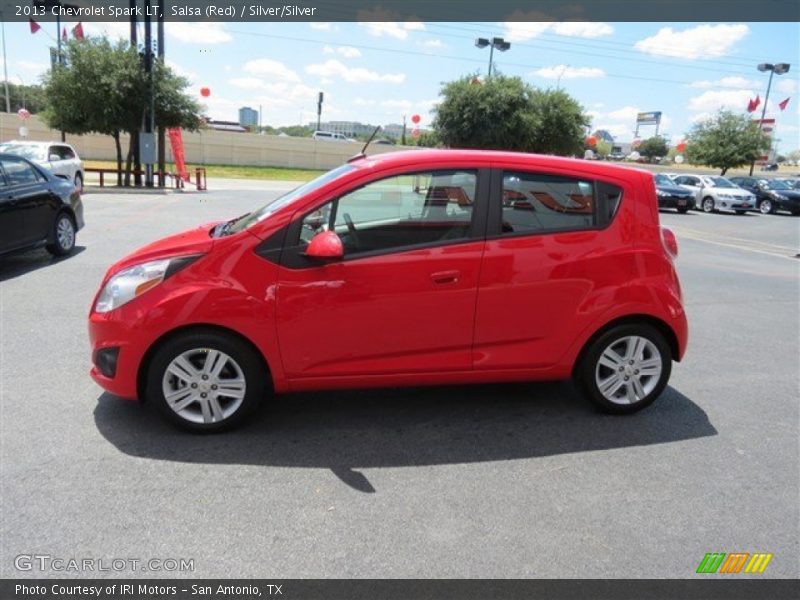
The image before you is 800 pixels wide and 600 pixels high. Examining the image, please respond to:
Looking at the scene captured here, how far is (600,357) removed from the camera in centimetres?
416

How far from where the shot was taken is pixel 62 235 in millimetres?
9055

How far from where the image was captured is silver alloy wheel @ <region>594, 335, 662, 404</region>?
4172mm

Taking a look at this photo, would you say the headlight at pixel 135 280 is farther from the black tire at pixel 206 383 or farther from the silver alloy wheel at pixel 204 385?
the silver alloy wheel at pixel 204 385

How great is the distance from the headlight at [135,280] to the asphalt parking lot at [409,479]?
2.63 ft

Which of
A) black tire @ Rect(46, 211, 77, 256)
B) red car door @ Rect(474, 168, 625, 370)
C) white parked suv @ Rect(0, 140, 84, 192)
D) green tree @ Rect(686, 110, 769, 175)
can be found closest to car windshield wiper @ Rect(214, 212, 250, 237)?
red car door @ Rect(474, 168, 625, 370)

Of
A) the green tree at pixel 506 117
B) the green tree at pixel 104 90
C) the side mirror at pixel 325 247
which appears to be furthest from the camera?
the green tree at pixel 506 117

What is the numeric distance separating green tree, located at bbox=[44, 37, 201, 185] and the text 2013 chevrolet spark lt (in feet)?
72.4

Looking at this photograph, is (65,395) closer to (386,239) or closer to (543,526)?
(386,239)

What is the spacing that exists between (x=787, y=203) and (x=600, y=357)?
30993 millimetres

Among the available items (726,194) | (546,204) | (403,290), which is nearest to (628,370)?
(546,204)

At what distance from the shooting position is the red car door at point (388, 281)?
11.9 ft

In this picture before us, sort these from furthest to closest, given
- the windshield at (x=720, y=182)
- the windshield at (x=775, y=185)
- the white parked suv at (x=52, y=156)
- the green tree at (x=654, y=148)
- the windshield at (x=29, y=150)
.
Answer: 1. the green tree at (x=654, y=148)
2. the windshield at (x=775, y=185)
3. the windshield at (x=720, y=182)
4. the white parked suv at (x=52, y=156)
5. the windshield at (x=29, y=150)

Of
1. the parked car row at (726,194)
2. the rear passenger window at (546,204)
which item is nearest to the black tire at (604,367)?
the rear passenger window at (546,204)
